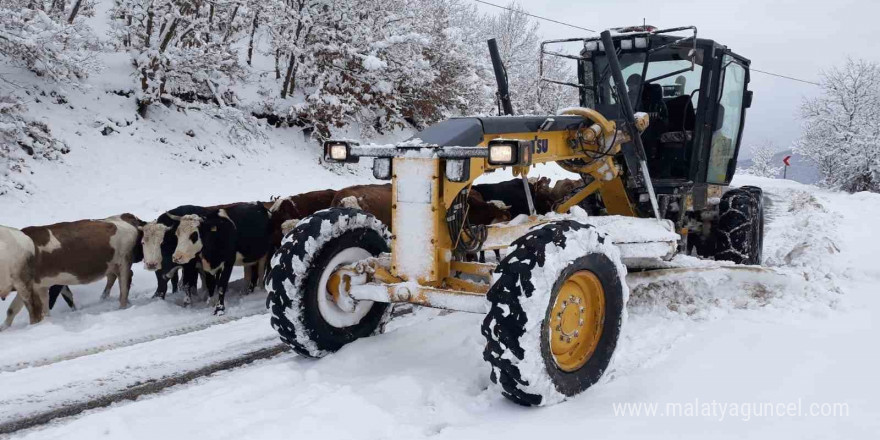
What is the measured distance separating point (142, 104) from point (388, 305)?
11.8 metres

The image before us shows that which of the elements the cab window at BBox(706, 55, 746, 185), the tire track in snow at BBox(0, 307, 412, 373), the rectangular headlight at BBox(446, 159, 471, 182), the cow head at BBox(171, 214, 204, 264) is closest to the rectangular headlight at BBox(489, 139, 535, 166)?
the rectangular headlight at BBox(446, 159, 471, 182)

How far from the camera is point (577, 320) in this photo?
4180 mm

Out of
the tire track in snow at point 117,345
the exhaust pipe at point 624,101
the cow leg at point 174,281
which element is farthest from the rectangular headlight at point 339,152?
the cow leg at point 174,281

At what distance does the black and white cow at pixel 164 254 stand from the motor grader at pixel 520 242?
3238 mm

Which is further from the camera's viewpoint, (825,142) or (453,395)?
(825,142)

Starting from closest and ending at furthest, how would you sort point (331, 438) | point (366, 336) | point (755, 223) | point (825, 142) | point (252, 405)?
1. point (331, 438)
2. point (252, 405)
3. point (366, 336)
4. point (755, 223)
5. point (825, 142)

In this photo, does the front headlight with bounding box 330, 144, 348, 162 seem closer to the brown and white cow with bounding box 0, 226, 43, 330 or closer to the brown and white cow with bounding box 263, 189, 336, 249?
the brown and white cow with bounding box 263, 189, 336, 249

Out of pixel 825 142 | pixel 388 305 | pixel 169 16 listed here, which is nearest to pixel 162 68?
pixel 169 16

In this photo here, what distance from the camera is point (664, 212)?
22.7ft

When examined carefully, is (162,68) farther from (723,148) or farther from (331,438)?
(331,438)

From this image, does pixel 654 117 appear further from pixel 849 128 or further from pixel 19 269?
pixel 849 128

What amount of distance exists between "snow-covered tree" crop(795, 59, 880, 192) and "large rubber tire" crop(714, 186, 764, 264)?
3753 centimetres

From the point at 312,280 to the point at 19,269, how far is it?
3712 millimetres

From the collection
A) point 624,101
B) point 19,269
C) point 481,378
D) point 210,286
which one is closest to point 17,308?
point 19,269
